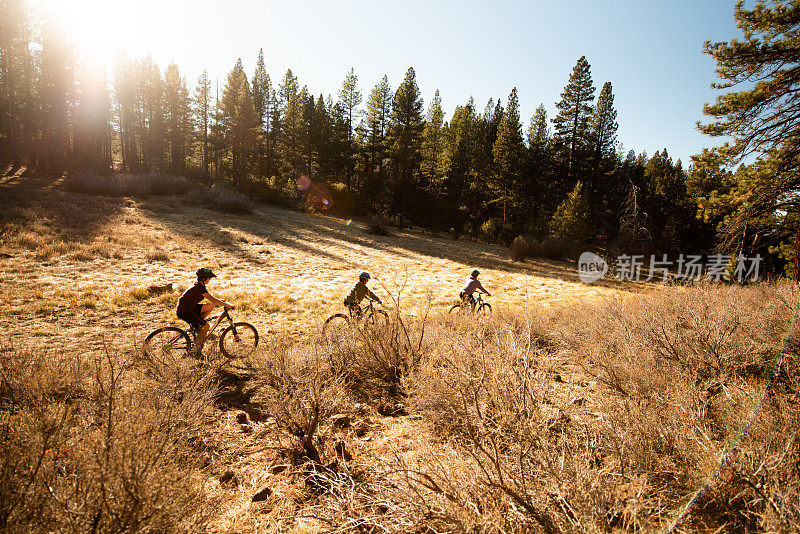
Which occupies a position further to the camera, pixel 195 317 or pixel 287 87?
pixel 287 87

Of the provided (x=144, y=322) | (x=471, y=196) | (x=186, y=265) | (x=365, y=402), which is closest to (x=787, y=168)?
(x=365, y=402)

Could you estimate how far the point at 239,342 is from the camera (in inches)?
276

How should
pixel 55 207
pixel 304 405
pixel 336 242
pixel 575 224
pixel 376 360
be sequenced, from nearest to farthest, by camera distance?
pixel 304 405 → pixel 376 360 → pixel 55 207 → pixel 336 242 → pixel 575 224

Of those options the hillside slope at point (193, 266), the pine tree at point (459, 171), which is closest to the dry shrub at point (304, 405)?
the hillside slope at point (193, 266)

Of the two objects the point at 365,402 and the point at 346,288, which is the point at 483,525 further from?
the point at 346,288

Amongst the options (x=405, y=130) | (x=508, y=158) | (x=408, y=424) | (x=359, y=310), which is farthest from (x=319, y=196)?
(x=408, y=424)

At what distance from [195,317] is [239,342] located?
4.24 ft

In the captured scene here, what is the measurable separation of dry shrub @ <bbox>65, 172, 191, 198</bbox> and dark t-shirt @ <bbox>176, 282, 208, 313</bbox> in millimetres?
26059

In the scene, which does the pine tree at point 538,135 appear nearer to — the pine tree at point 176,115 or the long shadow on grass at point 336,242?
the long shadow on grass at point 336,242

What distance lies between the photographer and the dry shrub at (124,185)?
81.5 feet

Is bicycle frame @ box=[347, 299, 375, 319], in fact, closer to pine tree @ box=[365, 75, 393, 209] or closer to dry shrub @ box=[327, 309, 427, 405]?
dry shrub @ box=[327, 309, 427, 405]

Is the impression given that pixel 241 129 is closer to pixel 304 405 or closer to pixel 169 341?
pixel 169 341

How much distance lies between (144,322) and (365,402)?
6.47 m

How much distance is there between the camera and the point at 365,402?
4.63 m
